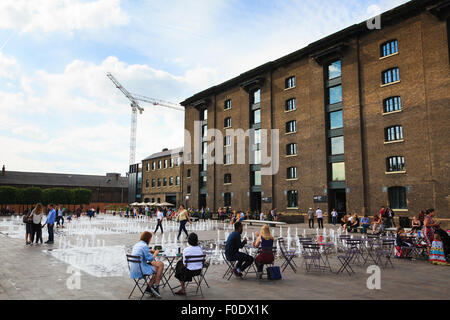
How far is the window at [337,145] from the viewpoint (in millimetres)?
31344

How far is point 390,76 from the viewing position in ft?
91.6

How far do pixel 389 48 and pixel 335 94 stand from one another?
236 inches

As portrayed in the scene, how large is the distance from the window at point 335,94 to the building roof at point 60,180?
71.0m

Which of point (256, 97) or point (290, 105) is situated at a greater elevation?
point (256, 97)

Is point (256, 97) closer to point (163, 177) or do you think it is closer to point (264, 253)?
point (163, 177)

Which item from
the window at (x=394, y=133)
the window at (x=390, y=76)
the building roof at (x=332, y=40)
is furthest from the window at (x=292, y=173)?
the window at (x=390, y=76)

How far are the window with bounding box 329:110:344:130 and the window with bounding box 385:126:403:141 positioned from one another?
14.3 feet

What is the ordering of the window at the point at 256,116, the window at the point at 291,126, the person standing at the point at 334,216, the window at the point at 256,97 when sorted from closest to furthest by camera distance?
the person standing at the point at 334,216 → the window at the point at 291,126 → the window at the point at 256,116 → the window at the point at 256,97

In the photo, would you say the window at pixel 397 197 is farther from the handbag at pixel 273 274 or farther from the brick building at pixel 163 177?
the brick building at pixel 163 177

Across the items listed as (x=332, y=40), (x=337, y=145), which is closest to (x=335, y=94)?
(x=337, y=145)

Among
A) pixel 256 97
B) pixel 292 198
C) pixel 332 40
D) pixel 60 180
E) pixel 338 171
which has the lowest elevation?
pixel 292 198

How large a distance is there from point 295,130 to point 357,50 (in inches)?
387

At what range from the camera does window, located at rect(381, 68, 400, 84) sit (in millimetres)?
27516
